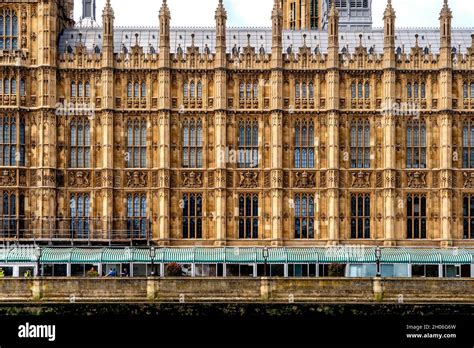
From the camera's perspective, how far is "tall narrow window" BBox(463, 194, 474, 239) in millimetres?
80750

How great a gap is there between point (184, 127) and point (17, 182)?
1332 cm

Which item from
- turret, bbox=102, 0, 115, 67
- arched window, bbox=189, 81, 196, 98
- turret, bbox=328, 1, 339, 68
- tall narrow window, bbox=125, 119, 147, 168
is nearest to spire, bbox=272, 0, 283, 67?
turret, bbox=328, 1, 339, 68

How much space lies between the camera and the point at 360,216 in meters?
80.9

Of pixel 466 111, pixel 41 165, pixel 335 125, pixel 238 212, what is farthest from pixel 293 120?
pixel 41 165

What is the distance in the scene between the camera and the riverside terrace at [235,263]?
70.1 metres

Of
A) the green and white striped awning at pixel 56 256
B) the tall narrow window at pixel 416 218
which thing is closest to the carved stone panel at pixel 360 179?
the tall narrow window at pixel 416 218

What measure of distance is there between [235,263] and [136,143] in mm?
15047

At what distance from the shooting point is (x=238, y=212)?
80.9 metres

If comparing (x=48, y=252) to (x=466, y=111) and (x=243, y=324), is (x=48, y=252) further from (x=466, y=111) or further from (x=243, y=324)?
(x=466, y=111)

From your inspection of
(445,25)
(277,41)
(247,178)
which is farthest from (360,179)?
(445,25)

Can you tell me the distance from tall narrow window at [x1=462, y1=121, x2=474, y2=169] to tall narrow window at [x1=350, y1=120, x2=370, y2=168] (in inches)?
291

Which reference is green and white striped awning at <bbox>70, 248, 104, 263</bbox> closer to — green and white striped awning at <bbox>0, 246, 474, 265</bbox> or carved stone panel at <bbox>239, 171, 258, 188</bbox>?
green and white striped awning at <bbox>0, 246, 474, 265</bbox>

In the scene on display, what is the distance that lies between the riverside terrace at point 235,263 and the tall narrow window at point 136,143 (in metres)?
10.9

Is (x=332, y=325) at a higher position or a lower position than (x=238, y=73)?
lower
